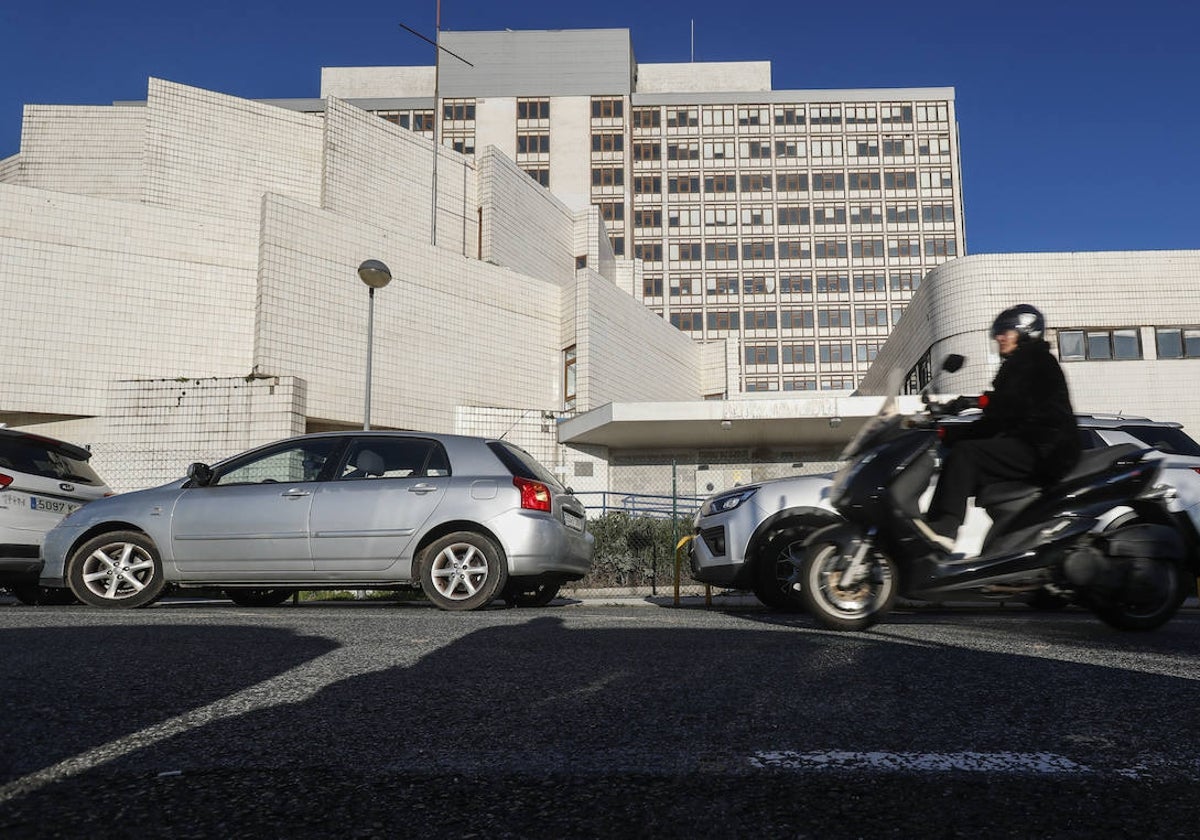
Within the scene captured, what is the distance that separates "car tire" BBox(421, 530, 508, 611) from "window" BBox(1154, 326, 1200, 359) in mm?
25475

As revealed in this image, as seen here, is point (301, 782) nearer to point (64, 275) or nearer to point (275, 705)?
point (275, 705)

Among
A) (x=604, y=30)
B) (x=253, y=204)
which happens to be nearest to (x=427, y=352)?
(x=253, y=204)

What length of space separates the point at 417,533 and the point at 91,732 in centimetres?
520

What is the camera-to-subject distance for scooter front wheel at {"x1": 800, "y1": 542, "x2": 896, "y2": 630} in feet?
17.9

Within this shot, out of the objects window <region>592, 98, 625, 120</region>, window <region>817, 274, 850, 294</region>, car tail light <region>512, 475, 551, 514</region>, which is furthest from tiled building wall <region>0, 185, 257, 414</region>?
window <region>817, 274, 850, 294</region>

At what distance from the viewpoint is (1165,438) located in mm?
8266

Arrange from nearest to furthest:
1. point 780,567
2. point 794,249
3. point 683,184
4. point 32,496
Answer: point 780,567, point 32,496, point 683,184, point 794,249

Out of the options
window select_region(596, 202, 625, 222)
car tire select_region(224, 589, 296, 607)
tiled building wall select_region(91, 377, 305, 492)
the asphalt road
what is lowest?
car tire select_region(224, 589, 296, 607)

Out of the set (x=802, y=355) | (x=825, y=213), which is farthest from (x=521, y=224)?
(x=825, y=213)

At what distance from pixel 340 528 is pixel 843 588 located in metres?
4.45

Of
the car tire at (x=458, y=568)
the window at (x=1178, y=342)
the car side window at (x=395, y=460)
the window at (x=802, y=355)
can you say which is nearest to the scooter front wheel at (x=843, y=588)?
the car tire at (x=458, y=568)

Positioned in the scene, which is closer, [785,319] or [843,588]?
[843,588]

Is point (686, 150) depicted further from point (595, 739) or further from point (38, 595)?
point (595, 739)

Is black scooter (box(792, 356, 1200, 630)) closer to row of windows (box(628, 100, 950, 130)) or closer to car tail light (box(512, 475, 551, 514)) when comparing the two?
car tail light (box(512, 475, 551, 514))
